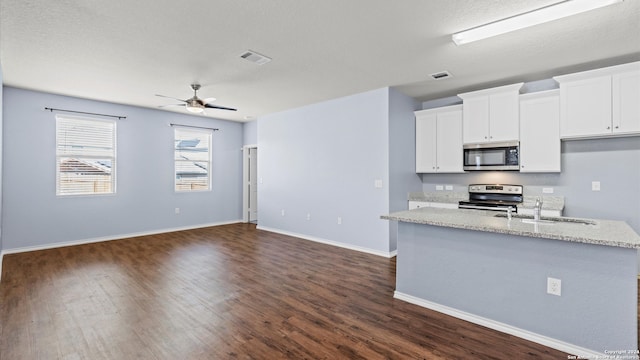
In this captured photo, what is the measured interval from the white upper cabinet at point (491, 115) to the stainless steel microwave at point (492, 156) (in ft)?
0.30

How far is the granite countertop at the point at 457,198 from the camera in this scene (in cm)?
416

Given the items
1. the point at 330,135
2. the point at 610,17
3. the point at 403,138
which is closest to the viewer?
the point at 610,17

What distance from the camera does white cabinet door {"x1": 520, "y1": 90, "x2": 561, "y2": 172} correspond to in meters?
3.90

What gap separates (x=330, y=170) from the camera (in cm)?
536

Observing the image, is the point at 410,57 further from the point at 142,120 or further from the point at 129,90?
the point at 142,120

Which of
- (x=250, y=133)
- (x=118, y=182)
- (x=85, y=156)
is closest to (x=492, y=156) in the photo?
(x=250, y=133)

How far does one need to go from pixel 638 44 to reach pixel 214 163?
7.54 m

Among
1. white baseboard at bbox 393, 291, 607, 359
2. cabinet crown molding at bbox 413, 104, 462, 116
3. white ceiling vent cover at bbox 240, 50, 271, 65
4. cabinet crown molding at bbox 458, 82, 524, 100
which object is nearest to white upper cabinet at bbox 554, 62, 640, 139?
cabinet crown molding at bbox 458, 82, 524, 100

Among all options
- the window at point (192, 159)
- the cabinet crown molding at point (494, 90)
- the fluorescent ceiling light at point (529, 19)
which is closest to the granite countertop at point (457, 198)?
the cabinet crown molding at point (494, 90)

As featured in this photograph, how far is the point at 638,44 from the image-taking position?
303 centimetres

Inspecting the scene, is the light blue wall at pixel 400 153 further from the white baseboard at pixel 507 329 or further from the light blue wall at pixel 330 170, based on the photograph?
the white baseboard at pixel 507 329

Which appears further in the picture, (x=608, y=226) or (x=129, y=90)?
(x=129, y=90)

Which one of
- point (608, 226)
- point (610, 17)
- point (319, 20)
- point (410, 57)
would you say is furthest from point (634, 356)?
point (319, 20)

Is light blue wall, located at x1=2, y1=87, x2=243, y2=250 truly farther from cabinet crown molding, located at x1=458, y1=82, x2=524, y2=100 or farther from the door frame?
cabinet crown molding, located at x1=458, y1=82, x2=524, y2=100
